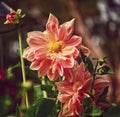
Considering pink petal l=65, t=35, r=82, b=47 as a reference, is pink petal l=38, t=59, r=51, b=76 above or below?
below

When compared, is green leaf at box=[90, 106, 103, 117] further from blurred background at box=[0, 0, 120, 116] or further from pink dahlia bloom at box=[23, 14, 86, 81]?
blurred background at box=[0, 0, 120, 116]

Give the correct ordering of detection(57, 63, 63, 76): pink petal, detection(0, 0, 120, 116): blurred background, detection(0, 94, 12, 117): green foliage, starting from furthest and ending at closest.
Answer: detection(0, 0, 120, 116): blurred background, detection(0, 94, 12, 117): green foliage, detection(57, 63, 63, 76): pink petal

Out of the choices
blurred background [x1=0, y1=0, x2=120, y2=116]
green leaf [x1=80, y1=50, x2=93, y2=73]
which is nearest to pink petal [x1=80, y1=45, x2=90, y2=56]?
green leaf [x1=80, y1=50, x2=93, y2=73]

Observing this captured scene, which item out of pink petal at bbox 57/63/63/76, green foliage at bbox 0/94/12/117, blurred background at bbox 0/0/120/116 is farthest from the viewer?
blurred background at bbox 0/0/120/116

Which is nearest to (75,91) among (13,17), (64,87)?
(64,87)

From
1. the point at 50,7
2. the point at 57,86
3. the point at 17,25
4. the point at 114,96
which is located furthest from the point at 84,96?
the point at 50,7

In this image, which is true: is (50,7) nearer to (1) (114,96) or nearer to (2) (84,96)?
(1) (114,96)

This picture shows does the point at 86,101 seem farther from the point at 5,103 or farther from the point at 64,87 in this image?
the point at 5,103
